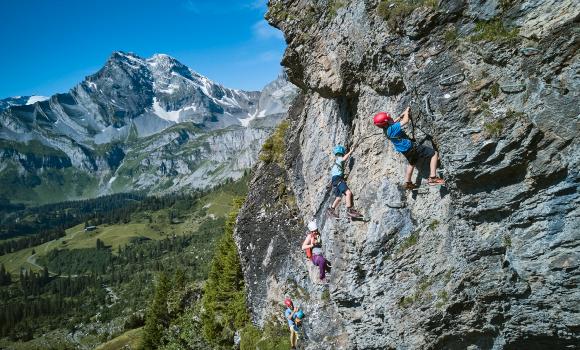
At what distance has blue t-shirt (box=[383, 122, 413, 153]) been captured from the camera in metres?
16.2

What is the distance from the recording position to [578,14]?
11.4 m

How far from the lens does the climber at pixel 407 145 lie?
16.0m

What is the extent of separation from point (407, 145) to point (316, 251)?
29.4 ft

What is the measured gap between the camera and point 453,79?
14094mm

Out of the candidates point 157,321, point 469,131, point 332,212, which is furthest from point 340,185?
point 157,321

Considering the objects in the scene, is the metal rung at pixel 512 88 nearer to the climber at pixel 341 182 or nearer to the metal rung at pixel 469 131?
the metal rung at pixel 469 131

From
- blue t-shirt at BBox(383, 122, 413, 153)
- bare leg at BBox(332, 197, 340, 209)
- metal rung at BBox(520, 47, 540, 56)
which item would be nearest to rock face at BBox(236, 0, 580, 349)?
metal rung at BBox(520, 47, 540, 56)

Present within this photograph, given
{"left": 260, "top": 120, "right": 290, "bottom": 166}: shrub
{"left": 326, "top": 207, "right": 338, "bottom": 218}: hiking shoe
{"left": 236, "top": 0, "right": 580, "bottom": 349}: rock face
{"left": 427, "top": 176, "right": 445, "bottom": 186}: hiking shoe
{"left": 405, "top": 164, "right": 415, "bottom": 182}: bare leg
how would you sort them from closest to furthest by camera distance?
{"left": 236, "top": 0, "right": 580, "bottom": 349}: rock face → {"left": 427, "top": 176, "right": 445, "bottom": 186}: hiking shoe → {"left": 405, "top": 164, "right": 415, "bottom": 182}: bare leg → {"left": 326, "top": 207, "right": 338, "bottom": 218}: hiking shoe → {"left": 260, "top": 120, "right": 290, "bottom": 166}: shrub

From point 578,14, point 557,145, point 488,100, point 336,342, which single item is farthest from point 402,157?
point 336,342

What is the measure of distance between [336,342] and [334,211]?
24.8ft

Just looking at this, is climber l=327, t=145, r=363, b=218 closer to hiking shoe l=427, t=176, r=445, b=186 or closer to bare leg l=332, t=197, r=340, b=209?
bare leg l=332, t=197, r=340, b=209

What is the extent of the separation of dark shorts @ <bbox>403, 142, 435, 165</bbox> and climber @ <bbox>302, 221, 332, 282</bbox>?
801 centimetres

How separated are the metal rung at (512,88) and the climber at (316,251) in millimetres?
12597

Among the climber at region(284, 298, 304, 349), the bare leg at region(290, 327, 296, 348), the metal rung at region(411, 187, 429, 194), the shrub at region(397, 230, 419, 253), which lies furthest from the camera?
the bare leg at region(290, 327, 296, 348)
